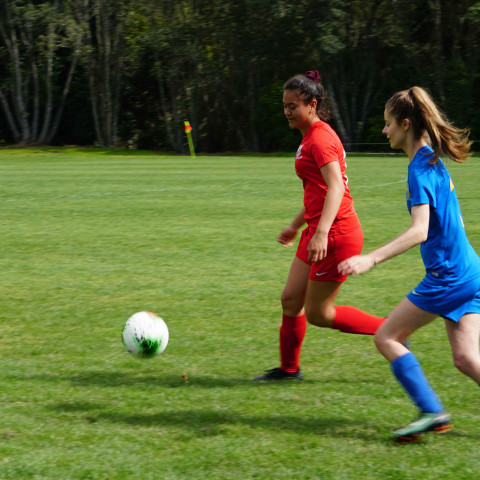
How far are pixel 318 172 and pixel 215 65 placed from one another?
3635 cm

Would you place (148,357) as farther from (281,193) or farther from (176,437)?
(281,193)

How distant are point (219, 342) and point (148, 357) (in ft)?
2.61

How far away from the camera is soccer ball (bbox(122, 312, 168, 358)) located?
5.02 meters

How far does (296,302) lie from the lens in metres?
4.93

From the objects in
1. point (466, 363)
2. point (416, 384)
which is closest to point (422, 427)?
point (416, 384)

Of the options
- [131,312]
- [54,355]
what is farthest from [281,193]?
[54,355]

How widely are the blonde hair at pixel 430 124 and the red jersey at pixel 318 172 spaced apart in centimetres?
78

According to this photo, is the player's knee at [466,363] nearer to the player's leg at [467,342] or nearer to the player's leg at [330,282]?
the player's leg at [467,342]

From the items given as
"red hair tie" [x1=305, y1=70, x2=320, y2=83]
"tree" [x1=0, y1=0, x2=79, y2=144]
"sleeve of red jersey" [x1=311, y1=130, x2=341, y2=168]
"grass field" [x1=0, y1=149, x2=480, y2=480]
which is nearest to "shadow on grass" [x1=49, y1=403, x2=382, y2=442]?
"grass field" [x1=0, y1=149, x2=480, y2=480]

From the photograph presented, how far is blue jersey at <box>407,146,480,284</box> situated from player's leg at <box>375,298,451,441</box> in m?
0.21

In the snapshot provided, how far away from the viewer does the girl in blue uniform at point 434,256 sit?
3668 millimetres

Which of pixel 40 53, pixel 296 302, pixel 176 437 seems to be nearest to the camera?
pixel 176 437

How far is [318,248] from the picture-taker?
432cm

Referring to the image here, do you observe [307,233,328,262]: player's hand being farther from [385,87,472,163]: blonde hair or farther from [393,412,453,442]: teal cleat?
[393,412,453,442]: teal cleat
